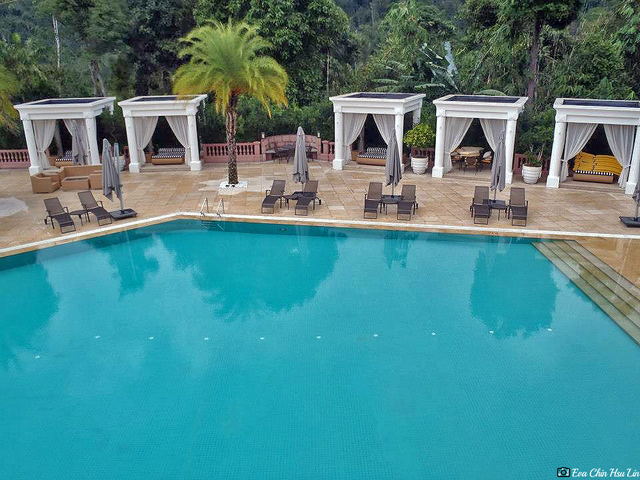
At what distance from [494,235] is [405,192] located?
10.4 ft

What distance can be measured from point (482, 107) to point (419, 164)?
3175 mm

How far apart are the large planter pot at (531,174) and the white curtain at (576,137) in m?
0.93

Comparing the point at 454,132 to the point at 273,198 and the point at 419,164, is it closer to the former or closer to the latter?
the point at 419,164

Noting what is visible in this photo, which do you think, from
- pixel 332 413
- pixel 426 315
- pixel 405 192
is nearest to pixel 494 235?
pixel 405 192

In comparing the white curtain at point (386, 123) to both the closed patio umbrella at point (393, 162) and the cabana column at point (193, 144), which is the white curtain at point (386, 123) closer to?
the closed patio umbrella at point (393, 162)

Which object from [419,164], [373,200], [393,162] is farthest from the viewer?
[419,164]

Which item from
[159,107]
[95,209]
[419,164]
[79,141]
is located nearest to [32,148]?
[79,141]

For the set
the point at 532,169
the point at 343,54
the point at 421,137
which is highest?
the point at 343,54

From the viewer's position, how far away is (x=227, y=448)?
772 cm

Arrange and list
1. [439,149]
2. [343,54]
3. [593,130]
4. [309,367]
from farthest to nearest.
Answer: [343,54], [439,149], [593,130], [309,367]

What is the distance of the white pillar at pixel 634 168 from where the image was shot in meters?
18.3

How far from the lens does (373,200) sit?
17141 millimetres

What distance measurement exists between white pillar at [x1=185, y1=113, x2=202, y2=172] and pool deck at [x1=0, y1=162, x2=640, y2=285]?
49 cm

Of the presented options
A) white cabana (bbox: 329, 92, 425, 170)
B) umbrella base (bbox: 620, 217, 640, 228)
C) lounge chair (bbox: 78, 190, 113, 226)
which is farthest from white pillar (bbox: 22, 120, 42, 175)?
umbrella base (bbox: 620, 217, 640, 228)
